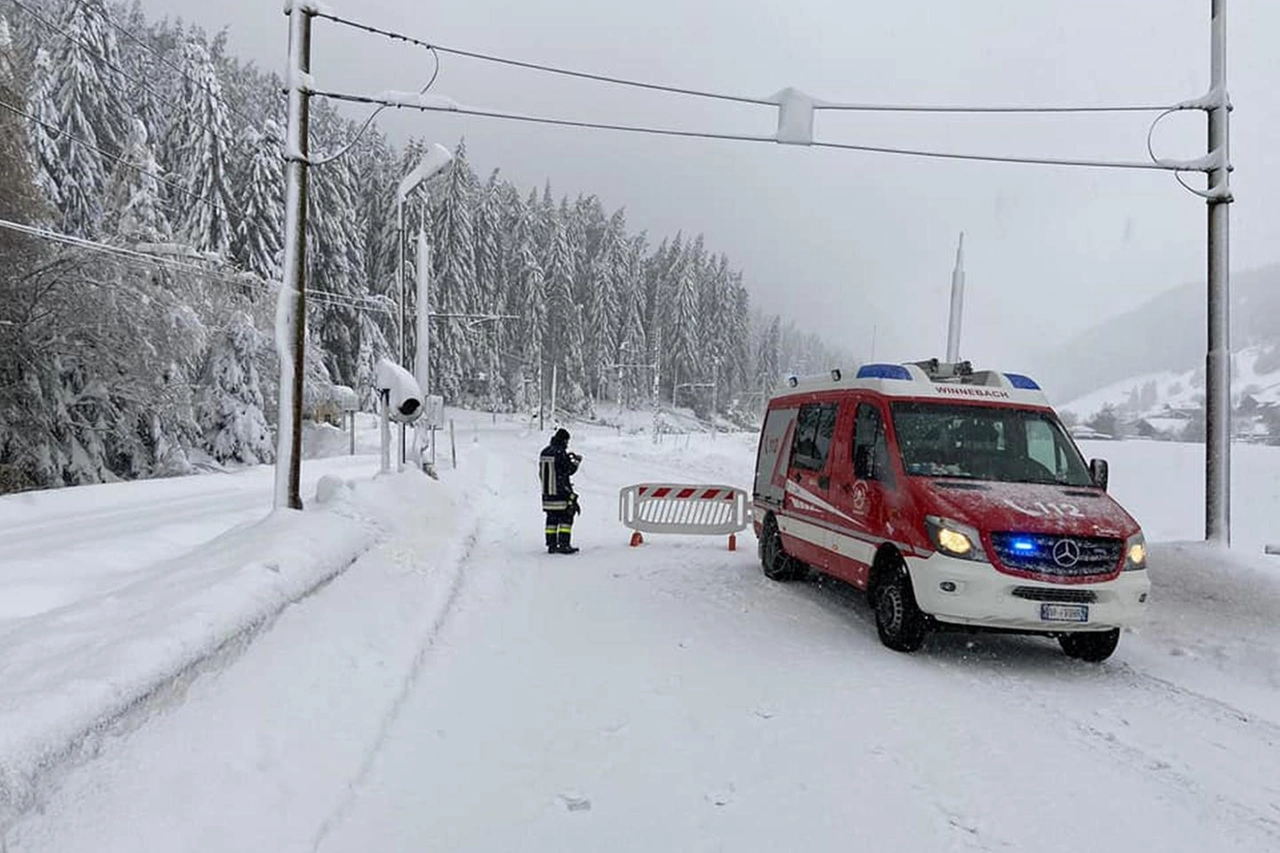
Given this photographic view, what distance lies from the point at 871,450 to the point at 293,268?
7.29 m

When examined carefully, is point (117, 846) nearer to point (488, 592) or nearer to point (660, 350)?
point (488, 592)

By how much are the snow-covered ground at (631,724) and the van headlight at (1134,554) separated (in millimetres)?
903

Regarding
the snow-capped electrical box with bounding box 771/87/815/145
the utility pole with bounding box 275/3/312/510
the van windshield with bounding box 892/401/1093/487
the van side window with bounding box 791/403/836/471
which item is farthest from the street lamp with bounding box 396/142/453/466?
the van windshield with bounding box 892/401/1093/487

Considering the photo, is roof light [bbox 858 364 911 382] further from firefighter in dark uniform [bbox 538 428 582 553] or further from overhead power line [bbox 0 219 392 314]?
overhead power line [bbox 0 219 392 314]

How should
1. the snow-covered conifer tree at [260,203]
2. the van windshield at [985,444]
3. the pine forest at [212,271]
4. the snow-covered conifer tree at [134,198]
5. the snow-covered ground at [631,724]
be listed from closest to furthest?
1. the snow-covered ground at [631,724]
2. the van windshield at [985,444]
3. the pine forest at [212,271]
4. the snow-covered conifer tree at [134,198]
5. the snow-covered conifer tree at [260,203]

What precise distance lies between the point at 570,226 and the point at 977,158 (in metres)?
81.3

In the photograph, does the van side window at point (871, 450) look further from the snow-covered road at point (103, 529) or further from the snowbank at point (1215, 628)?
the snow-covered road at point (103, 529)

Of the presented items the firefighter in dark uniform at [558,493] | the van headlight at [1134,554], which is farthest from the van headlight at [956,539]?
the firefighter in dark uniform at [558,493]

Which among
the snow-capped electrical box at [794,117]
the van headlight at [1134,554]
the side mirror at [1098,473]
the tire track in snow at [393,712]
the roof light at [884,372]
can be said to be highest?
the snow-capped electrical box at [794,117]

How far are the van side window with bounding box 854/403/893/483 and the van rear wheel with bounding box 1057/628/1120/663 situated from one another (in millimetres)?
2053

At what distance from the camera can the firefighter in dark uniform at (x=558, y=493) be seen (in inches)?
510

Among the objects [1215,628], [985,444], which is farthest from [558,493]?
[1215,628]

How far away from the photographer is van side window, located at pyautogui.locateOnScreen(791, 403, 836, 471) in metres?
9.84

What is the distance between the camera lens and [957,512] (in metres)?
7.14
